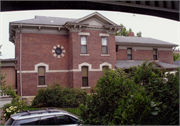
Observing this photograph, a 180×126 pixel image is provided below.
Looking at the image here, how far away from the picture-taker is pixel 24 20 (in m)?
18.8

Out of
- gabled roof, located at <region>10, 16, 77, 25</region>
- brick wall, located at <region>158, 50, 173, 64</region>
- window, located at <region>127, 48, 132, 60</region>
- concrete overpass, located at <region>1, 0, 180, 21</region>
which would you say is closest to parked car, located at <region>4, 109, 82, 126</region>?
concrete overpass, located at <region>1, 0, 180, 21</region>

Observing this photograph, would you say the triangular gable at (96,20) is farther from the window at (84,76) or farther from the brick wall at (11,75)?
the brick wall at (11,75)

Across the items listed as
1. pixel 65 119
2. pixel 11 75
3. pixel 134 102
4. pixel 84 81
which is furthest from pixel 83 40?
pixel 134 102

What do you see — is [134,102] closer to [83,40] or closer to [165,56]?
[83,40]

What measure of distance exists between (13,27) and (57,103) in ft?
32.9

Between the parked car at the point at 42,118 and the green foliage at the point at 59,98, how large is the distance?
21.3 feet

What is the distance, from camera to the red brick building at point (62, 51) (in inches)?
704

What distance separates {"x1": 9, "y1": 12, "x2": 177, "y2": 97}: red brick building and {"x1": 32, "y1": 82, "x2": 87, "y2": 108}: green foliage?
3.73 meters

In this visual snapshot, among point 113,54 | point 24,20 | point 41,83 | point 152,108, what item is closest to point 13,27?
point 24,20

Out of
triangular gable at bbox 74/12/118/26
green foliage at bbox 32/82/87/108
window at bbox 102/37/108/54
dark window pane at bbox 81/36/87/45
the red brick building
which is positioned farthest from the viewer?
window at bbox 102/37/108/54

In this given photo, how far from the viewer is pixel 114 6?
287 centimetres

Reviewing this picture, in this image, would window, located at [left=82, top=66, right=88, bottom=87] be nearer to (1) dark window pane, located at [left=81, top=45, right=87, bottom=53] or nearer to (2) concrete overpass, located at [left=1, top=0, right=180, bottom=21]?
(1) dark window pane, located at [left=81, top=45, right=87, bottom=53]

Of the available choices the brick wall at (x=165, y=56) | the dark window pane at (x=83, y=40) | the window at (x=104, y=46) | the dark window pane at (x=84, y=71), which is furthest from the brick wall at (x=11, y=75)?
the brick wall at (x=165, y=56)

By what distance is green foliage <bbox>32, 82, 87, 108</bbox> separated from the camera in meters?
13.3
